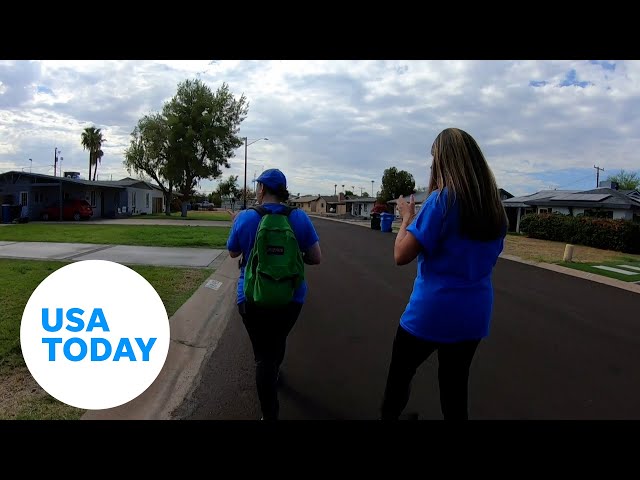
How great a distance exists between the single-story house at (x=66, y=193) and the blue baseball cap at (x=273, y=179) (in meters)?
29.8

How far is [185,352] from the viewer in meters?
4.63

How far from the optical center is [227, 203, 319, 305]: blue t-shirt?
273 cm

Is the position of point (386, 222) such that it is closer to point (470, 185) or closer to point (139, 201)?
point (139, 201)

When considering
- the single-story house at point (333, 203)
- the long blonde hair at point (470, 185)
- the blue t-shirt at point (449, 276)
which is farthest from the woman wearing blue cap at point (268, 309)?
the single-story house at point (333, 203)

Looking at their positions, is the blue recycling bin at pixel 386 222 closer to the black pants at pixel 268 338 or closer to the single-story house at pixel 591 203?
the single-story house at pixel 591 203

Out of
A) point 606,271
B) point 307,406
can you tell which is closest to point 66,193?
point 606,271

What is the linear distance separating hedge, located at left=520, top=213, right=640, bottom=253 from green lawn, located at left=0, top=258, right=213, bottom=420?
63.3ft

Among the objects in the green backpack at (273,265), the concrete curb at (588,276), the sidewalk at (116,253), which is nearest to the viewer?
the green backpack at (273,265)

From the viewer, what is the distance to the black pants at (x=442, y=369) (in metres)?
2.26

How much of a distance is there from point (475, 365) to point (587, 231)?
70.7 ft

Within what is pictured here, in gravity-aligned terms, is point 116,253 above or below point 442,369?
below
